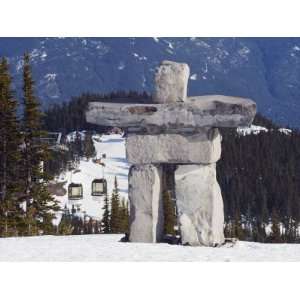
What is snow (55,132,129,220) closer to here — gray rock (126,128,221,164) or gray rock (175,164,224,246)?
gray rock (126,128,221,164)

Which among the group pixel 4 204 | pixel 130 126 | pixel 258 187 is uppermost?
pixel 130 126

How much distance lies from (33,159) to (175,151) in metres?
14.8

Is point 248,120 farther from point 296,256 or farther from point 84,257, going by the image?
point 84,257

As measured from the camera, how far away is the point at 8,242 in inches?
874

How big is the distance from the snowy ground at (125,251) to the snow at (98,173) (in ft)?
175

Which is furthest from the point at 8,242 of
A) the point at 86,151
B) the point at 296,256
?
the point at 86,151

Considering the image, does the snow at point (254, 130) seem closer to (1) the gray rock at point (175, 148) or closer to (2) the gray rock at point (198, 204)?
(1) the gray rock at point (175, 148)

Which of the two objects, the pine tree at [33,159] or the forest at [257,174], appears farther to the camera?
the forest at [257,174]

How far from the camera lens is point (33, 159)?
3497 cm

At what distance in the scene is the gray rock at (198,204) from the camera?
21.4m

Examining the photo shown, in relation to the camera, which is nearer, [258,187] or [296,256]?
[296,256]

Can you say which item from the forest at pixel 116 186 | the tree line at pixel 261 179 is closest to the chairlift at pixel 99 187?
the forest at pixel 116 186

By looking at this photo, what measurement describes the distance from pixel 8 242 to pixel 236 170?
87.4 m

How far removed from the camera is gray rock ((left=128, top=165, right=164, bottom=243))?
21828mm
